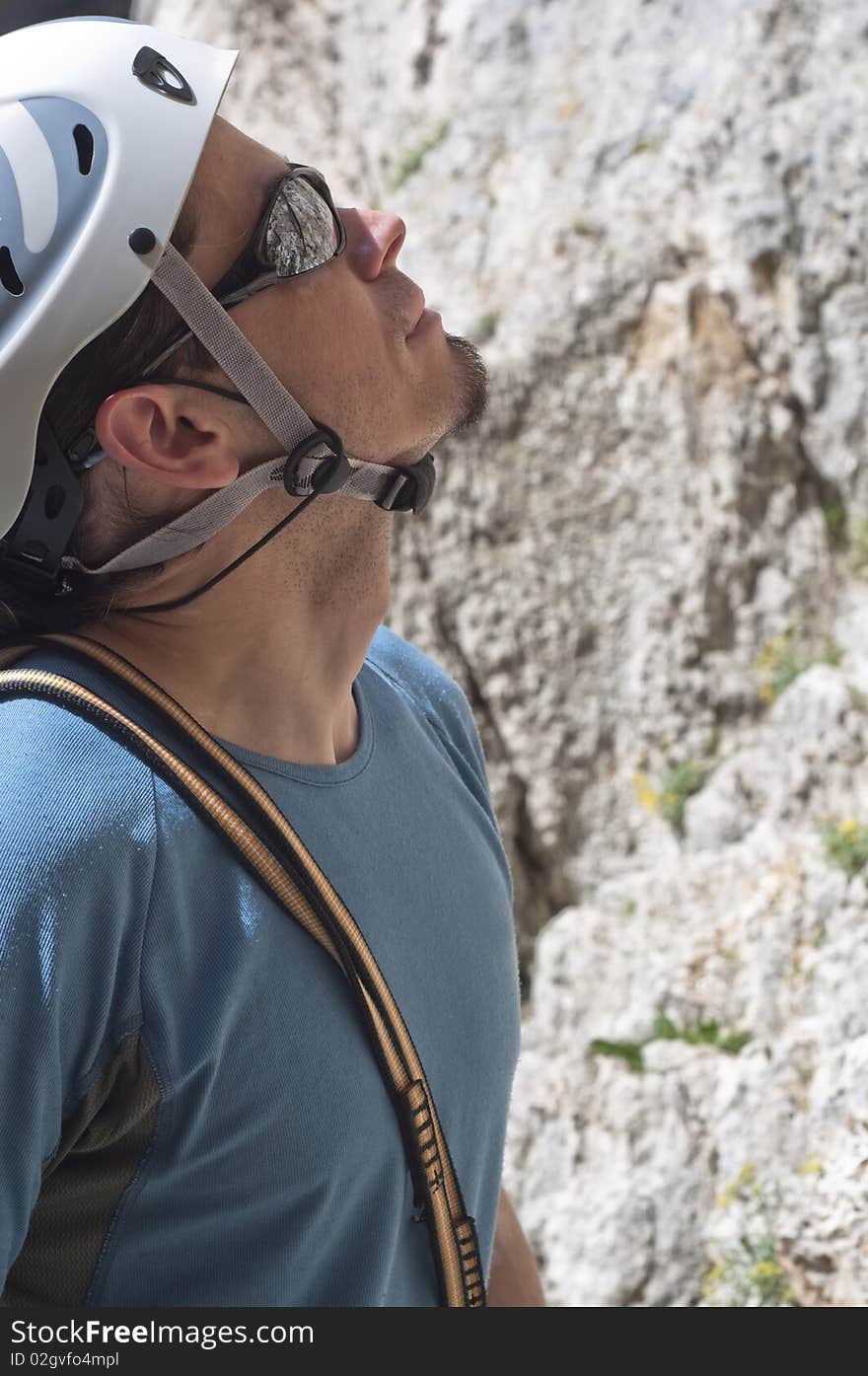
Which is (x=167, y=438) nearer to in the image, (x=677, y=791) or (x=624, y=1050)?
(x=624, y=1050)

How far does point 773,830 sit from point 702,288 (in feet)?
6.24

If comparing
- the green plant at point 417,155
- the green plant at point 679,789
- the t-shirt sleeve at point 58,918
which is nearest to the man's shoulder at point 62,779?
the t-shirt sleeve at point 58,918

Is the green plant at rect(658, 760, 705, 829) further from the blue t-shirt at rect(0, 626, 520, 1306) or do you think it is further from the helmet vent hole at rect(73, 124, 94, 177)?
the helmet vent hole at rect(73, 124, 94, 177)

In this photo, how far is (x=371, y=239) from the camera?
→ 165 cm

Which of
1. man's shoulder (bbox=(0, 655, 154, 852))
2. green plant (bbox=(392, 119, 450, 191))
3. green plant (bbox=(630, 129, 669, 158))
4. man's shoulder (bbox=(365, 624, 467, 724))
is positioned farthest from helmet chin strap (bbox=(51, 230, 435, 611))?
green plant (bbox=(392, 119, 450, 191))

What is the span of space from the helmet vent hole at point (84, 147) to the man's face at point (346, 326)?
0.12m

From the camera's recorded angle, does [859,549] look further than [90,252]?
Yes

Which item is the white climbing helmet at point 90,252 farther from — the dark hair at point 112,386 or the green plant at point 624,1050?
the green plant at point 624,1050

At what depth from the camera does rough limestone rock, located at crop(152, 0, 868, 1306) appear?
3.56m

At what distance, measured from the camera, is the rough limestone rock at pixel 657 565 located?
3.56 meters

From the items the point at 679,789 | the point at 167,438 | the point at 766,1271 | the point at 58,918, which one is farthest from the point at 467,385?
the point at 679,789

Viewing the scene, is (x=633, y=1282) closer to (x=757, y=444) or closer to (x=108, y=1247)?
(x=108, y=1247)

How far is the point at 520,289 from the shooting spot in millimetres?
4820

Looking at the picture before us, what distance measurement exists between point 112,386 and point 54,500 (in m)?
0.15
